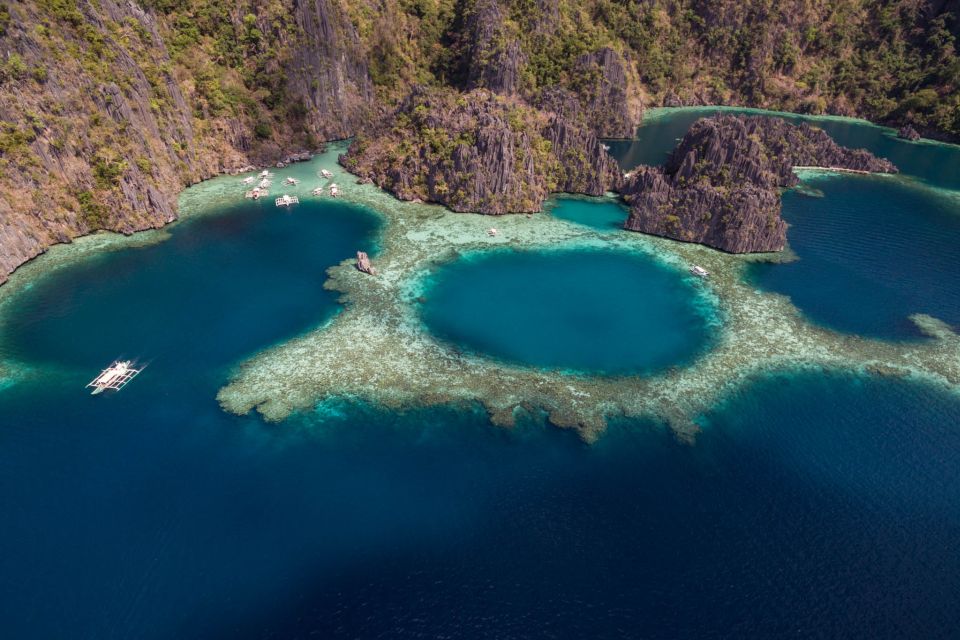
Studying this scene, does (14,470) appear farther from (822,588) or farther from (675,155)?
(675,155)

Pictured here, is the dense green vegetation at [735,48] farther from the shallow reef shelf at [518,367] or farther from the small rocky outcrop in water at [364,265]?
the shallow reef shelf at [518,367]

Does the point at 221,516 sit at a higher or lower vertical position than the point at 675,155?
lower

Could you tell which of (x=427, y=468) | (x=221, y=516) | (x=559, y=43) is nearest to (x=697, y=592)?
(x=427, y=468)

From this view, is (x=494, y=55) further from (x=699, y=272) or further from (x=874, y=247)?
(x=874, y=247)

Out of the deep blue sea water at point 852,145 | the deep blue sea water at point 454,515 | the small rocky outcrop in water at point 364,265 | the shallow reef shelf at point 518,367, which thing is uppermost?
the deep blue sea water at point 852,145

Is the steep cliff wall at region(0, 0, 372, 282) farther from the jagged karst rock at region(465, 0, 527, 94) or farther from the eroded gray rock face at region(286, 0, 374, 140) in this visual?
the jagged karst rock at region(465, 0, 527, 94)

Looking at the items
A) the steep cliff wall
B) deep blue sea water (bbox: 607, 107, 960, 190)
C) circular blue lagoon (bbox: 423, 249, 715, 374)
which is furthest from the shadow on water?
deep blue sea water (bbox: 607, 107, 960, 190)

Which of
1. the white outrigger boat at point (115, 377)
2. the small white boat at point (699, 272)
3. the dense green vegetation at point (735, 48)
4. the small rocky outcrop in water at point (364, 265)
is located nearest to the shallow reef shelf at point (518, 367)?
the small rocky outcrop in water at point (364, 265)
